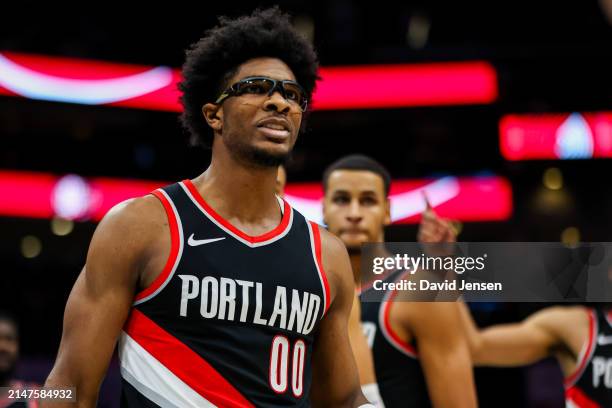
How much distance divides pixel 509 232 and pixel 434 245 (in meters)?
10.4

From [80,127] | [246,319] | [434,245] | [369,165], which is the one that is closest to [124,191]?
[80,127]

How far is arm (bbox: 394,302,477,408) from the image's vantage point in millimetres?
4891

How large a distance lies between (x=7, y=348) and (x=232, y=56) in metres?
3.75

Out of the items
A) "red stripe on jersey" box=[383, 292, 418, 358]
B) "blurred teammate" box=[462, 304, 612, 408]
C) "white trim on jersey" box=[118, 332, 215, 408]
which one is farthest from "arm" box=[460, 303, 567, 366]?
"white trim on jersey" box=[118, 332, 215, 408]

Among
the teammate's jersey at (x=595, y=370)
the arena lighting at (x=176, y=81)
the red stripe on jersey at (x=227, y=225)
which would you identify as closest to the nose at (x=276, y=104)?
the red stripe on jersey at (x=227, y=225)

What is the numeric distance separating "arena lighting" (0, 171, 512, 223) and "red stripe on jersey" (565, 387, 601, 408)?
805 centimetres

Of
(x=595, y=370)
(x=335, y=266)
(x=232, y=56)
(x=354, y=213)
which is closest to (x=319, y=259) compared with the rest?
(x=335, y=266)

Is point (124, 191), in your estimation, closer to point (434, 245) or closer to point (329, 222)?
point (329, 222)

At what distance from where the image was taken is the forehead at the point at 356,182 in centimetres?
558

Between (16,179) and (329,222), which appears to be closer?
(329,222)

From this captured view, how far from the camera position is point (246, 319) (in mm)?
3041

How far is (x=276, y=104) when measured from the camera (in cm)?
320

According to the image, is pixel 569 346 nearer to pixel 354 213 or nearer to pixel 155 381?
pixel 354 213

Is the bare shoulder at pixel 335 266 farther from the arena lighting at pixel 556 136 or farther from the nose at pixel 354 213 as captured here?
the arena lighting at pixel 556 136
